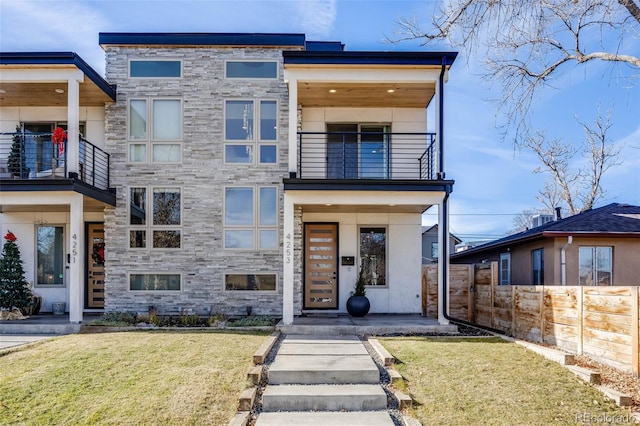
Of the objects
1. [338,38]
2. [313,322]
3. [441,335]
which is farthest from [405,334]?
[338,38]

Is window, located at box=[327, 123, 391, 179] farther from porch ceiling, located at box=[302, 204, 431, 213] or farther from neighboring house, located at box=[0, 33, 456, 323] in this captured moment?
porch ceiling, located at box=[302, 204, 431, 213]

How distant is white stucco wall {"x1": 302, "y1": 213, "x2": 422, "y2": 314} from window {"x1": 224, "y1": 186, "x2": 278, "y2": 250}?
102cm

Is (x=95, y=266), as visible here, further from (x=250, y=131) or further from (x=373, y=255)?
(x=373, y=255)

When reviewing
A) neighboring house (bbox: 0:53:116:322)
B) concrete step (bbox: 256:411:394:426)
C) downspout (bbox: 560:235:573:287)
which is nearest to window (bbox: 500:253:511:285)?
downspout (bbox: 560:235:573:287)

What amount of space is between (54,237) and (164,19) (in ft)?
21.2

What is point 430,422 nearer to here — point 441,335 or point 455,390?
point 455,390

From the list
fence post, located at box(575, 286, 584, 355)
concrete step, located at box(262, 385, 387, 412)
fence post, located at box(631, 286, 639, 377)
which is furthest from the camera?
fence post, located at box(575, 286, 584, 355)

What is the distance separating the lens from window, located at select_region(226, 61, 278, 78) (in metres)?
11.5

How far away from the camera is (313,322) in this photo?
9.88 meters

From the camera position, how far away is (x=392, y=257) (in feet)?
38.6

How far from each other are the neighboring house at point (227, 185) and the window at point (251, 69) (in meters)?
0.03

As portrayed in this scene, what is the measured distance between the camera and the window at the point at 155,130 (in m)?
11.5

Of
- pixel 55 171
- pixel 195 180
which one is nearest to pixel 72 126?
pixel 55 171

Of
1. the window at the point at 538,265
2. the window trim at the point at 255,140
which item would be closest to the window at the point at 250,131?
the window trim at the point at 255,140
